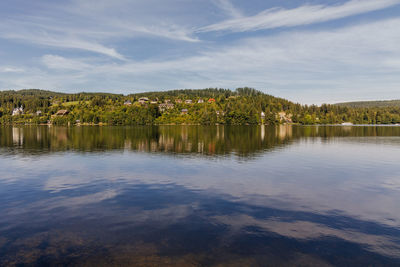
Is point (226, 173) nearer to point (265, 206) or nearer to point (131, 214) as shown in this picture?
point (265, 206)

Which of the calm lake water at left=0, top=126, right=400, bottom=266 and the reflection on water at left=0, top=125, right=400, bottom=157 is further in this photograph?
the reflection on water at left=0, top=125, right=400, bottom=157

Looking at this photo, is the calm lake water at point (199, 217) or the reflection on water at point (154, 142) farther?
the reflection on water at point (154, 142)

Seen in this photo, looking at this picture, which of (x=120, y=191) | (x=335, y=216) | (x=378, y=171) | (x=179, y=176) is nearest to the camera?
(x=335, y=216)

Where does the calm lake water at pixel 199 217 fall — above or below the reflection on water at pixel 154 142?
below

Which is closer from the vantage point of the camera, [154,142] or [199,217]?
[199,217]

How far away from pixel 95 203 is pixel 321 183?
75.3 ft

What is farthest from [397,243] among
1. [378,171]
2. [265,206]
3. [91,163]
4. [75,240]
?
[91,163]

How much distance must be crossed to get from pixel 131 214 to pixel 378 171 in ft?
109

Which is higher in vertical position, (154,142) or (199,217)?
(154,142)

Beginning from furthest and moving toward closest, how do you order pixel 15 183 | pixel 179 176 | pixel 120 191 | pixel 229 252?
pixel 179 176 < pixel 15 183 < pixel 120 191 < pixel 229 252

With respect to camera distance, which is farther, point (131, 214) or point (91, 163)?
point (91, 163)

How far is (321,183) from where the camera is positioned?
1116 inches

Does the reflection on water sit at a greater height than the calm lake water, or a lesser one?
greater

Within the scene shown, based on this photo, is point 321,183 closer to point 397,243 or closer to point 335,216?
point 335,216
